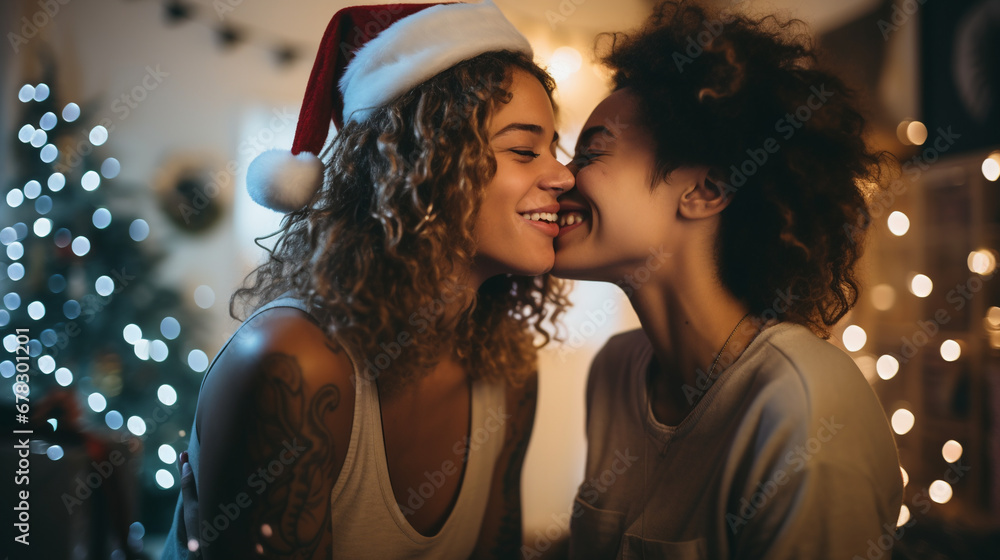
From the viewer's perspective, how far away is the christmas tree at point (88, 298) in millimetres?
2461

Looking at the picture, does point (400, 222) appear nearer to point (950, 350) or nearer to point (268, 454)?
point (268, 454)

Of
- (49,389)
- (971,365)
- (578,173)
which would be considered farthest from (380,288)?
(971,365)

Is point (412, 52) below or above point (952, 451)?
above

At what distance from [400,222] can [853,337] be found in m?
2.80

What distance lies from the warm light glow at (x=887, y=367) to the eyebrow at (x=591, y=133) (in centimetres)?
261

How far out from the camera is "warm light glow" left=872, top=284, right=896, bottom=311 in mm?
3100

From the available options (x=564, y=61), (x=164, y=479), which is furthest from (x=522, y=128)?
(x=164, y=479)

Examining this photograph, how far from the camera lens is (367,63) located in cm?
125

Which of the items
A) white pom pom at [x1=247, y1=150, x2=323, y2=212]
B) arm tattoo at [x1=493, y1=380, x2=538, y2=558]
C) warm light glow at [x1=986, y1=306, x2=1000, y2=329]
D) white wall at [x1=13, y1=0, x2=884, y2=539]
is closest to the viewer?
white pom pom at [x1=247, y1=150, x2=323, y2=212]

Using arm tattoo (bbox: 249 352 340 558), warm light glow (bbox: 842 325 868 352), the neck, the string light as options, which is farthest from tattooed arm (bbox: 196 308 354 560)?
warm light glow (bbox: 842 325 868 352)

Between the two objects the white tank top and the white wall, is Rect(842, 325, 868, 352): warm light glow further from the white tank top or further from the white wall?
the white tank top

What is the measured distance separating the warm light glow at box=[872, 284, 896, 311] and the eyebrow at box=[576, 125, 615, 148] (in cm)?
267

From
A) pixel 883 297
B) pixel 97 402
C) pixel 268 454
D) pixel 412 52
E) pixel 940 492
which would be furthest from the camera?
pixel 883 297

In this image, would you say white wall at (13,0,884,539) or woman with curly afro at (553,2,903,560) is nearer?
woman with curly afro at (553,2,903,560)
